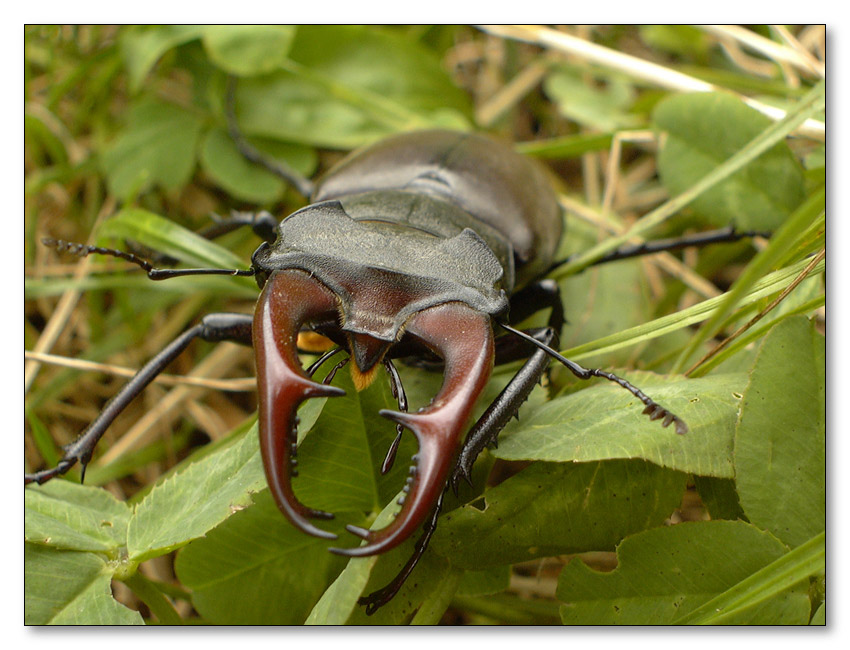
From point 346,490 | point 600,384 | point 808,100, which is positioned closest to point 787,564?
point 600,384

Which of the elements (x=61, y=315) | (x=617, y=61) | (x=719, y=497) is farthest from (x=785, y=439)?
(x=61, y=315)

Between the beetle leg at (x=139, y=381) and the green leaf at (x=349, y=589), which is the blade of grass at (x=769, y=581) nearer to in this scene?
the green leaf at (x=349, y=589)

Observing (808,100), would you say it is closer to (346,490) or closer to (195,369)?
(346,490)

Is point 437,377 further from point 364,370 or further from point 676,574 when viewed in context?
point 676,574

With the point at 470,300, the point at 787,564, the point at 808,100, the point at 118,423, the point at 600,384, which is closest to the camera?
the point at 787,564

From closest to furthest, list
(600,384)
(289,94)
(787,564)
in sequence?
1. (787,564)
2. (600,384)
3. (289,94)

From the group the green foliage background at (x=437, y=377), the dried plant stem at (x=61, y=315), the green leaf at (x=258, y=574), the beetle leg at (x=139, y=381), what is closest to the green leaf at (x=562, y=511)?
the green foliage background at (x=437, y=377)
